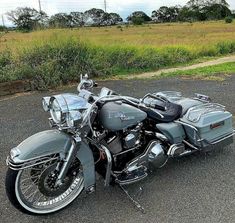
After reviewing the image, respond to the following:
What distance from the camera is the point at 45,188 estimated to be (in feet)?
9.46

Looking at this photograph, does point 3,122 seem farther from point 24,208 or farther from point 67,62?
point 67,62

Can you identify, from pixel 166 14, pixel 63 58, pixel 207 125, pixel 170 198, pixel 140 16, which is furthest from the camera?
pixel 166 14

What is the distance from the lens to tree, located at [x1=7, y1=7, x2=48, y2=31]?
10.9 metres

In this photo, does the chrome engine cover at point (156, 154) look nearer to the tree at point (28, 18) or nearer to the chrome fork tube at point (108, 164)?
the chrome fork tube at point (108, 164)

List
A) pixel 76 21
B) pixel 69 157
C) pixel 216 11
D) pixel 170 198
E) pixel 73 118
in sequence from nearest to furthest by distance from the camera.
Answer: pixel 73 118 < pixel 69 157 < pixel 170 198 < pixel 76 21 < pixel 216 11

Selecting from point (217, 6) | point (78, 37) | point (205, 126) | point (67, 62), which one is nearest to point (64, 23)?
point (78, 37)

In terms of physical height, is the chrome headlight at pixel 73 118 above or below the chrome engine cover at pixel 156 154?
above

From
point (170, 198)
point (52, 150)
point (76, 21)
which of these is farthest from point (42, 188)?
point (76, 21)

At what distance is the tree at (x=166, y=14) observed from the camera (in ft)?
251

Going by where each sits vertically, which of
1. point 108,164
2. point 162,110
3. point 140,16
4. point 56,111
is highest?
point 56,111

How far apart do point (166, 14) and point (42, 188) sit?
78.3m

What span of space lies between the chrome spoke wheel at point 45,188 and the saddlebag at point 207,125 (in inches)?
50.6

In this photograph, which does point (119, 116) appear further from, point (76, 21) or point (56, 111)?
point (76, 21)

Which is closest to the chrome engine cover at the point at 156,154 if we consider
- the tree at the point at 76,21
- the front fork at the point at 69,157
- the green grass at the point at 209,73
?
the front fork at the point at 69,157
